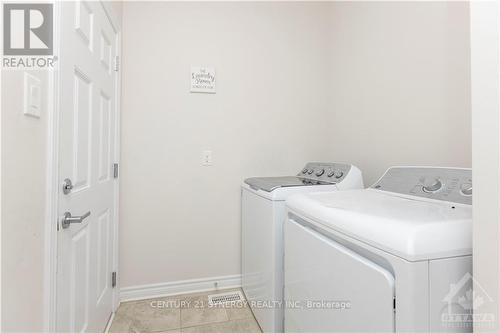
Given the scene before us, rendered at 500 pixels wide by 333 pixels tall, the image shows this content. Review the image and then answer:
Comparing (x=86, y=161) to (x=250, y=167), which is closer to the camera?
(x=86, y=161)

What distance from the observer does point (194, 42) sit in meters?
1.96

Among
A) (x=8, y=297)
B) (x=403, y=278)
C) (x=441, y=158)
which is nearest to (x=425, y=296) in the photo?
(x=403, y=278)

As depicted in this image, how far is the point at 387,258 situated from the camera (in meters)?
0.66

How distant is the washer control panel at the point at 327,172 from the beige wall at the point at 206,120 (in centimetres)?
26

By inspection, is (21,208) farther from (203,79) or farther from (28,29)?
(203,79)

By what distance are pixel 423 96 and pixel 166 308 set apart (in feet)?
6.94

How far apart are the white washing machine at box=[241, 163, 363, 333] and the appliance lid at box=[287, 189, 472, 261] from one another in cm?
33

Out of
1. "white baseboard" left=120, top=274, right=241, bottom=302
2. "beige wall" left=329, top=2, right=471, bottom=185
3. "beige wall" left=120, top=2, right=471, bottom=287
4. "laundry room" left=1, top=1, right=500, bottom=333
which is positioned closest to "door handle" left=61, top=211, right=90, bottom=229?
"laundry room" left=1, top=1, right=500, bottom=333

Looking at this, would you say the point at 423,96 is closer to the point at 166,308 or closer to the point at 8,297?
the point at 8,297

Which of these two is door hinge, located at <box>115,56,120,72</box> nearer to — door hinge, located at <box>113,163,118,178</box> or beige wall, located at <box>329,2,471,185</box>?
door hinge, located at <box>113,163,118,178</box>

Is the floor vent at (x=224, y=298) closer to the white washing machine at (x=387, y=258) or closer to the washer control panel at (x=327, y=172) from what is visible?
the white washing machine at (x=387, y=258)

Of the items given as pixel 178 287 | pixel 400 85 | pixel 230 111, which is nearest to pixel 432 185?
pixel 400 85

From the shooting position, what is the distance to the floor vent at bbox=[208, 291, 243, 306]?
1.87m

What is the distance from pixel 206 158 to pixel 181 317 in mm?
1126
